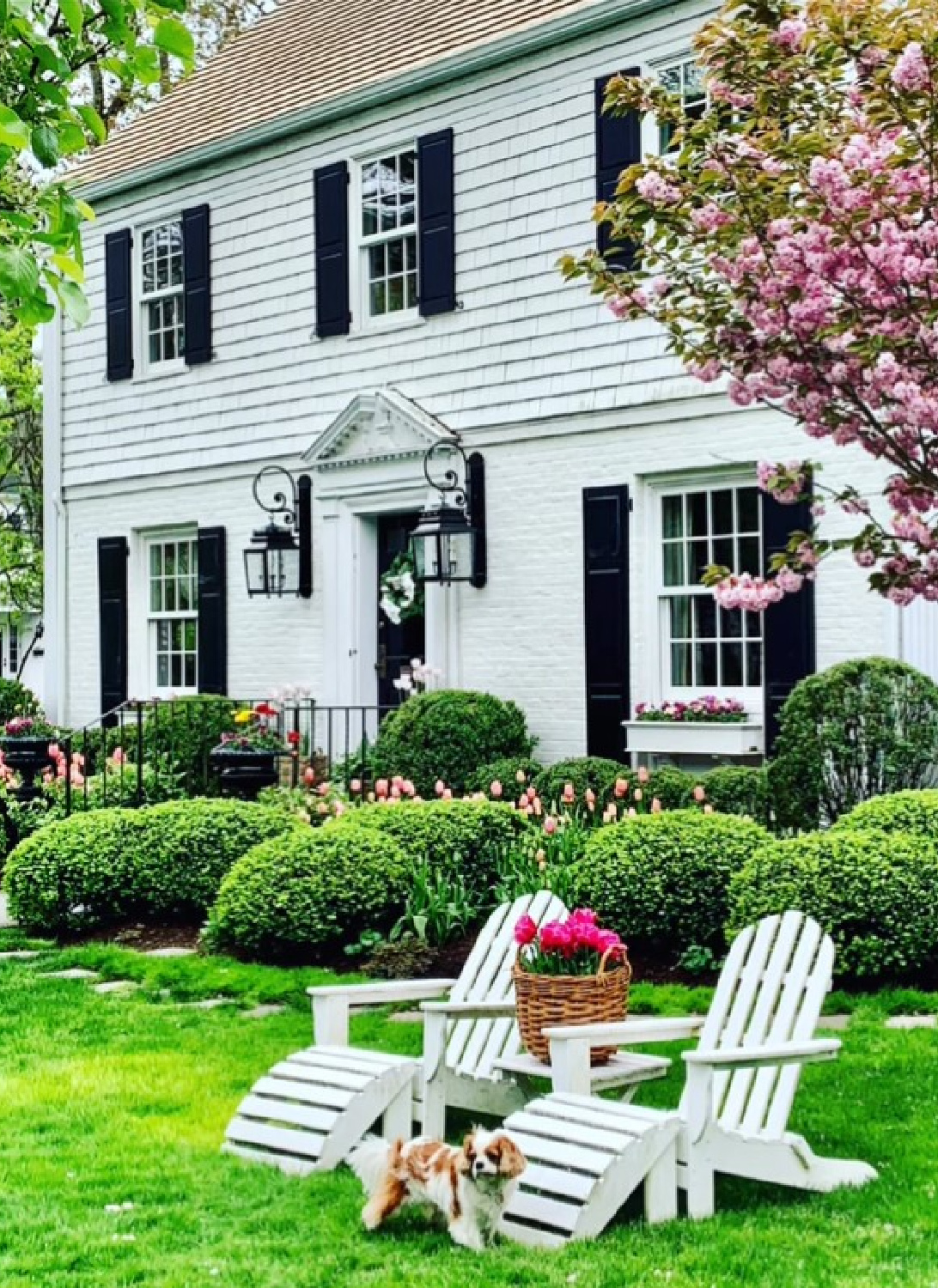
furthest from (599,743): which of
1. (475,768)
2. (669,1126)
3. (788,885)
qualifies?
(669,1126)

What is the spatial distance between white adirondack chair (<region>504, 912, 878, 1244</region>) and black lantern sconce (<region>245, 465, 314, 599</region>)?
969 centimetres

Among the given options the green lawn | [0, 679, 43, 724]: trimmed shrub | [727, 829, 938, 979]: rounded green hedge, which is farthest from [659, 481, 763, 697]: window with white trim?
[0, 679, 43, 724]: trimmed shrub

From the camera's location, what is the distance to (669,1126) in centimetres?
491

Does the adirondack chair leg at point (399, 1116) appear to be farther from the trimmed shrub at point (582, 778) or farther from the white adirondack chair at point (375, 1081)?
the trimmed shrub at point (582, 778)

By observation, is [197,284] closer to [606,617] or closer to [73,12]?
[606,617]

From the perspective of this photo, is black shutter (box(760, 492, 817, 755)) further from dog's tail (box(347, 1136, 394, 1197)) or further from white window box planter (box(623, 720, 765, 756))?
dog's tail (box(347, 1136, 394, 1197))

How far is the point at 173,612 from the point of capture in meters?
16.7

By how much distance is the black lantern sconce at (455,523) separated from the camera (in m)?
13.3

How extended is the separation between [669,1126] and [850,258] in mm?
2974

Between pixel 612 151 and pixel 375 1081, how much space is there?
8.50 m

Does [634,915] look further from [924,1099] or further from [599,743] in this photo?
[599,743]

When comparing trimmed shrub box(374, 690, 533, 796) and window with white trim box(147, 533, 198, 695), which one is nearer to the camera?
trimmed shrub box(374, 690, 533, 796)

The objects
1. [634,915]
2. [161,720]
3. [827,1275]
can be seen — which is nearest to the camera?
[827,1275]

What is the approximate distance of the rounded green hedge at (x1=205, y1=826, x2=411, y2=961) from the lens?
8633 mm
